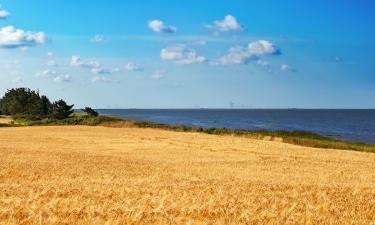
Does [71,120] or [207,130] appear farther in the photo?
[71,120]

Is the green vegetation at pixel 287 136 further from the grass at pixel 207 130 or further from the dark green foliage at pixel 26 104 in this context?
the dark green foliage at pixel 26 104

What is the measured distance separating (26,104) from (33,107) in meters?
10.5

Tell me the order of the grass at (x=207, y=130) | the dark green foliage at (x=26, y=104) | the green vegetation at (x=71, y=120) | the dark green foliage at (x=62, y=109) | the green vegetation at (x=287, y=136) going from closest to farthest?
the green vegetation at (x=287, y=136)
the green vegetation at (x=71, y=120)
the grass at (x=207, y=130)
the dark green foliage at (x=62, y=109)
the dark green foliage at (x=26, y=104)

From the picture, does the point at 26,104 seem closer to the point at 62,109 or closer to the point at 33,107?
the point at 33,107

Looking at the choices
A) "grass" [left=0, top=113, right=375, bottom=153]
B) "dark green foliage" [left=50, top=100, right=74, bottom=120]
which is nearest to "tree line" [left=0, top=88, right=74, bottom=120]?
"dark green foliage" [left=50, top=100, right=74, bottom=120]

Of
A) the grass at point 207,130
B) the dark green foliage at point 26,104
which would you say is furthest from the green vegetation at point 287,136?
the dark green foliage at point 26,104

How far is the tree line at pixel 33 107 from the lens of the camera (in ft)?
422

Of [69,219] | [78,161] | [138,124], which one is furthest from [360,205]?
[138,124]

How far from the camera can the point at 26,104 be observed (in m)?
149

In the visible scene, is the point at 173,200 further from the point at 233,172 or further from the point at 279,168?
the point at 279,168

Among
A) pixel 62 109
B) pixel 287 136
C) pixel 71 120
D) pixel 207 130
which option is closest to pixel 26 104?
pixel 62 109

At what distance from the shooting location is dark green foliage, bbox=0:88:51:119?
450 ft

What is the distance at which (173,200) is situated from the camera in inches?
460

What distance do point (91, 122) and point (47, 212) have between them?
322 ft
